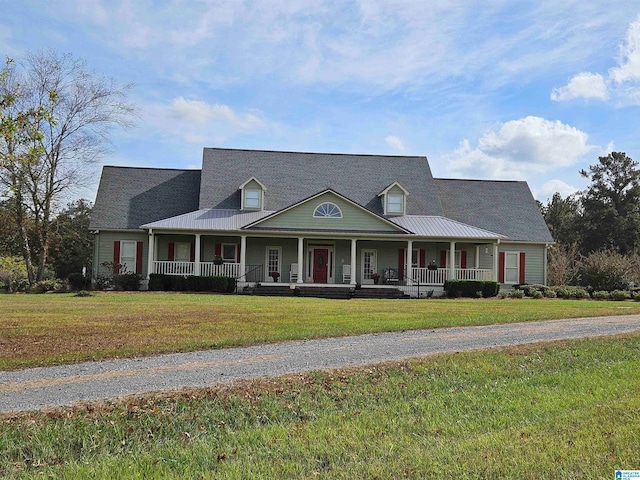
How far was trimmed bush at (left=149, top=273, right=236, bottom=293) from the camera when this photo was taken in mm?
26047

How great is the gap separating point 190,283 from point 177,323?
13113mm

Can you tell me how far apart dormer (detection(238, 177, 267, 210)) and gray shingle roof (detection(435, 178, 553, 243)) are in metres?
10.4

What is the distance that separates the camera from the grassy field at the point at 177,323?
33.0 ft

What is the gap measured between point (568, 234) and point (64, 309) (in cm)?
4617

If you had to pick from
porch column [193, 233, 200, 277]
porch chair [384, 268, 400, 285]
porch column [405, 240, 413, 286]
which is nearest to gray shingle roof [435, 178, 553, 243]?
porch chair [384, 268, 400, 285]

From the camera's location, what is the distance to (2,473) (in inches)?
197

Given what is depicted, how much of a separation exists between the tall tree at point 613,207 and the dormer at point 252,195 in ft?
108

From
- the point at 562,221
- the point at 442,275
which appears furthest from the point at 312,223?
the point at 562,221

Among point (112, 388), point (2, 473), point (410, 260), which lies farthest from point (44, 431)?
point (410, 260)

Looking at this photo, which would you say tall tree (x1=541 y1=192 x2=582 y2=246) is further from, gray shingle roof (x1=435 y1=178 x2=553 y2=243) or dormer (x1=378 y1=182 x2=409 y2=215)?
dormer (x1=378 y1=182 x2=409 y2=215)

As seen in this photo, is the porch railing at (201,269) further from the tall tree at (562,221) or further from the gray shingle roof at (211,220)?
the tall tree at (562,221)

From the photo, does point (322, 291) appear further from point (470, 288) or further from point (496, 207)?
point (496, 207)

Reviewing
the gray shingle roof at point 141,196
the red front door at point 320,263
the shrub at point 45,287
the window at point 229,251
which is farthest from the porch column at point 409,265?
the shrub at point 45,287

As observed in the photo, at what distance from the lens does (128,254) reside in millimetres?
29484
